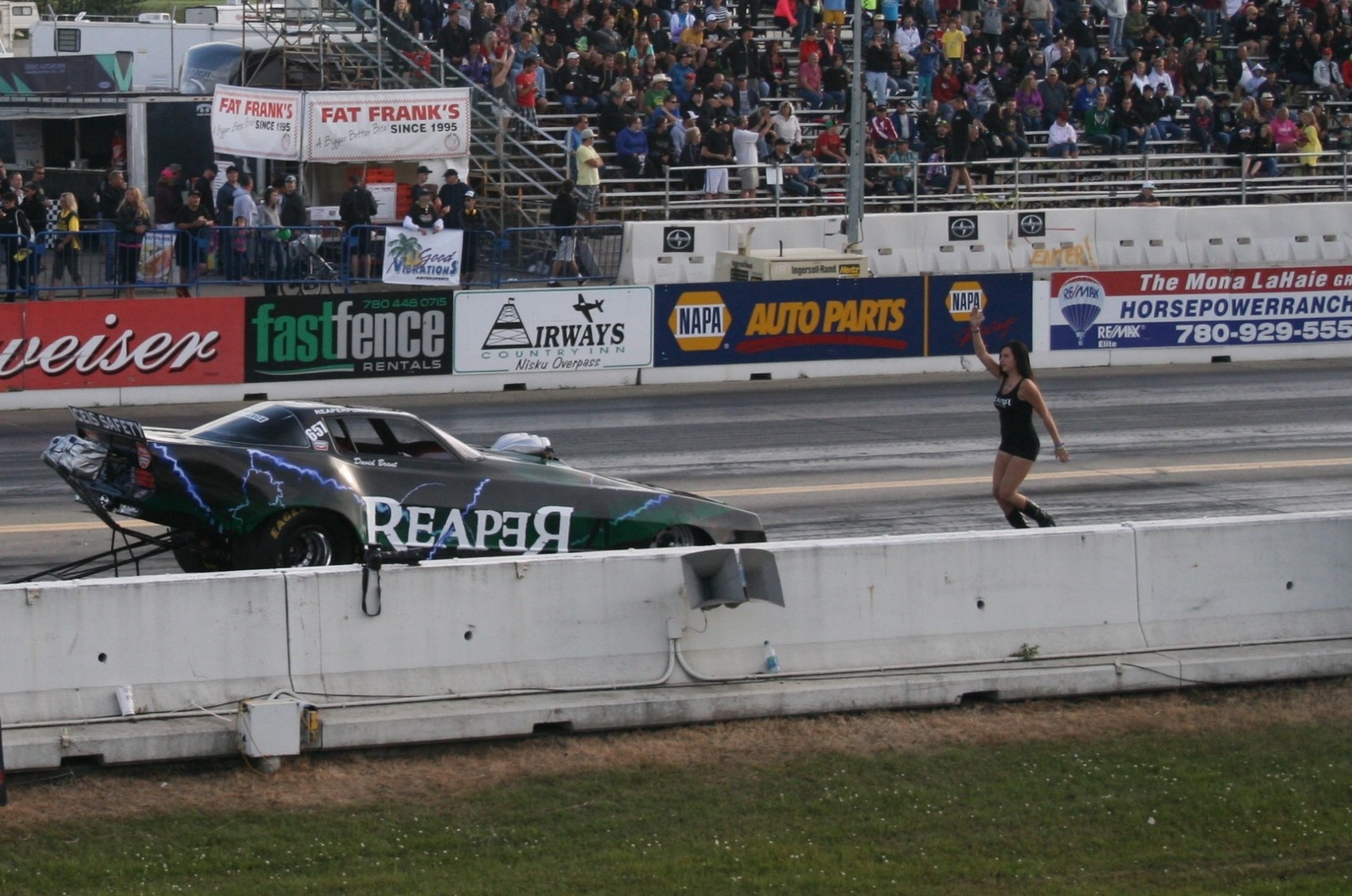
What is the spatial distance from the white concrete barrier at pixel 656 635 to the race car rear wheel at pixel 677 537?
6.87 ft

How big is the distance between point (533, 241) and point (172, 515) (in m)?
13.9

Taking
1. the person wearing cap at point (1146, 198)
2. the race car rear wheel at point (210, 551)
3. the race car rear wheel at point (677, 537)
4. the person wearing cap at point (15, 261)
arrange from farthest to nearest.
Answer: the person wearing cap at point (1146, 198) → the person wearing cap at point (15, 261) → the race car rear wheel at point (677, 537) → the race car rear wheel at point (210, 551)

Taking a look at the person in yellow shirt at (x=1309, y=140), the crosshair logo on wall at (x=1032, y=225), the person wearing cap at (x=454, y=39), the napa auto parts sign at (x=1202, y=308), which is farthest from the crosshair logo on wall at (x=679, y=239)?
the person in yellow shirt at (x=1309, y=140)

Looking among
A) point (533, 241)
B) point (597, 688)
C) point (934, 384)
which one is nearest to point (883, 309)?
point (934, 384)

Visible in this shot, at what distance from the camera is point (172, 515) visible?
10.3 metres

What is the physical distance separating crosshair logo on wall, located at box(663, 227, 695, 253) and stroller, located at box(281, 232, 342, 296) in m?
5.94

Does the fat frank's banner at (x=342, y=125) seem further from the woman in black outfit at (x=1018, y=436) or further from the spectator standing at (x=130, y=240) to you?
the woman in black outfit at (x=1018, y=436)

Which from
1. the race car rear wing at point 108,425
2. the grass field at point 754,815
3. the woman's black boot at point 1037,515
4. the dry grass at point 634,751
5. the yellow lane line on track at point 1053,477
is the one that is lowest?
the grass field at point 754,815

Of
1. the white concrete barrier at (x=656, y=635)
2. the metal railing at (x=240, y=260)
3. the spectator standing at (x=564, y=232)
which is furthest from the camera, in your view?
the spectator standing at (x=564, y=232)

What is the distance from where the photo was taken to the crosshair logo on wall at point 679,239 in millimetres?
26859

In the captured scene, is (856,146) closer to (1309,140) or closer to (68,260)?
(68,260)

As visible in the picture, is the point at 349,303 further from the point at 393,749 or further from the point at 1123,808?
the point at 1123,808

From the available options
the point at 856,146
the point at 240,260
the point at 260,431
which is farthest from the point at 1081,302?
the point at 260,431

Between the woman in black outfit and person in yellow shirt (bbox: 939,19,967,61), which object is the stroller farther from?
person in yellow shirt (bbox: 939,19,967,61)
